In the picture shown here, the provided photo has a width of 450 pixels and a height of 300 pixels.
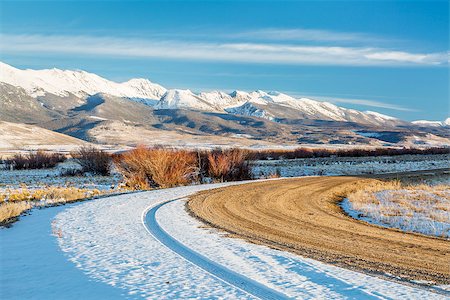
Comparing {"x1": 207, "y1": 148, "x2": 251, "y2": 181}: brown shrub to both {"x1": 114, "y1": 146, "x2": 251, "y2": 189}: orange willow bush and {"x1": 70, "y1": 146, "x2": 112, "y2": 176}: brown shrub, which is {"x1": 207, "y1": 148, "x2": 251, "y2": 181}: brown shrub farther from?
{"x1": 70, "y1": 146, "x2": 112, "y2": 176}: brown shrub

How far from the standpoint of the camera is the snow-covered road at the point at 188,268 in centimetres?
739

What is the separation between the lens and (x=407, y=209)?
17.7 m

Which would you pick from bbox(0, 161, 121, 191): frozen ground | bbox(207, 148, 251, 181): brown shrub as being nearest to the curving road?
bbox(0, 161, 121, 191): frozen ground

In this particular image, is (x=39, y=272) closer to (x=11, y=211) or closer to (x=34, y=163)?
(x=11, y=211)

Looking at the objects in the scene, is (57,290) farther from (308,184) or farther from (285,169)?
(285,169)

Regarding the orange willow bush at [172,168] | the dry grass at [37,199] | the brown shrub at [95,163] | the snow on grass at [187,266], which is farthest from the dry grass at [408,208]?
the brown shrub at [95,163]

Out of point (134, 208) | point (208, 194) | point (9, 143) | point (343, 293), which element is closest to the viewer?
point (343, 293)

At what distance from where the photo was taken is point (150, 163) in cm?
2736

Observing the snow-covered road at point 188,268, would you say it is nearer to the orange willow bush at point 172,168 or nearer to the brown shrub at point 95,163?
the orange willow bush at point 172,168

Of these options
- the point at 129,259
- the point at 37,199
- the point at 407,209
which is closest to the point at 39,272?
the point at 129,259

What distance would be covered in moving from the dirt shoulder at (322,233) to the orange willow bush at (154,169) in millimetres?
6825

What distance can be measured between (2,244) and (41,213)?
4490 millimetres

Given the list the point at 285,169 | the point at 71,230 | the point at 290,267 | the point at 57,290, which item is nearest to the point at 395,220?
the point at 290,267

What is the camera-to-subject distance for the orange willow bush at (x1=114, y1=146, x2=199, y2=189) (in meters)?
27.4
